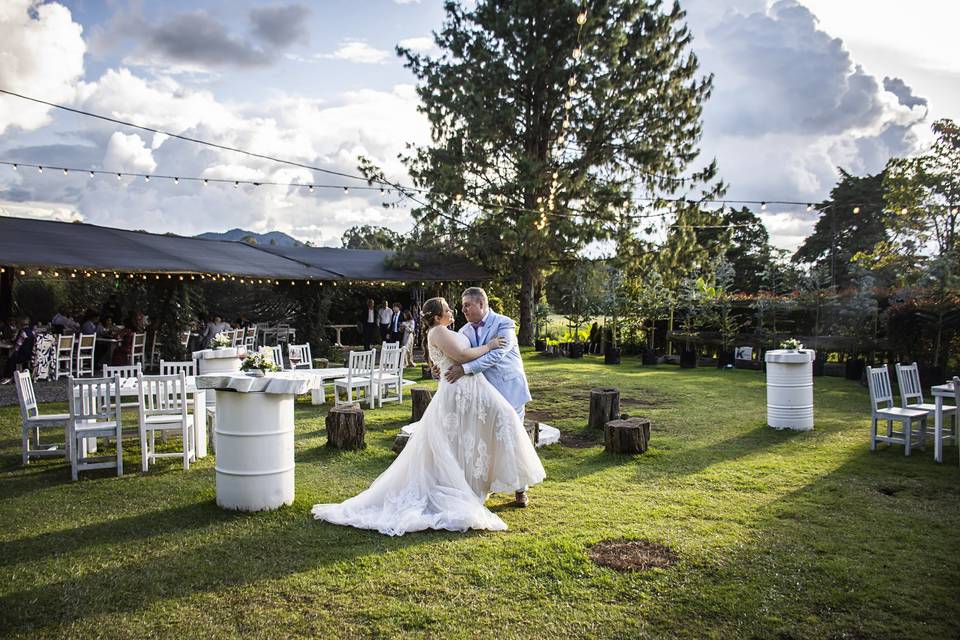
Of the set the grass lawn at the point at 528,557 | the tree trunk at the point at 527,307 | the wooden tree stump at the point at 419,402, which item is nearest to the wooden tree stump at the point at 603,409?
the grass lawn at the point at 528,557

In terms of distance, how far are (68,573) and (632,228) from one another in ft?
56.7

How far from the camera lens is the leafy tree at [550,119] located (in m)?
18.2

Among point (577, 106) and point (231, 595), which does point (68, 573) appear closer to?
point (231, 595)

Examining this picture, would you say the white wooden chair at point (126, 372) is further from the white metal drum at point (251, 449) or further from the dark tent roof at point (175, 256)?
the dark tent roof at point (175, 256)

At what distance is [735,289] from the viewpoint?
31.7 meters

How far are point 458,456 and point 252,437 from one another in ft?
4.87

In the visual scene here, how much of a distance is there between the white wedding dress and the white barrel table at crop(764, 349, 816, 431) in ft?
14.9

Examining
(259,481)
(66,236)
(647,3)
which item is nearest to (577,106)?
(647,3)

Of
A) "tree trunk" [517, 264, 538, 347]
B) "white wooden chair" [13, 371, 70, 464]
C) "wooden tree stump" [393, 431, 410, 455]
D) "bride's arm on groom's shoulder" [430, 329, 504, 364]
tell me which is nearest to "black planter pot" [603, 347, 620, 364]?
"tree trunk" [517, 264, 538, 347]

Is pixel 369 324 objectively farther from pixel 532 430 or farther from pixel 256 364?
pixel 256 364

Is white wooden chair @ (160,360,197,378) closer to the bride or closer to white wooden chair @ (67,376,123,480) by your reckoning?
white wooden chair @ (67,376,123,480)

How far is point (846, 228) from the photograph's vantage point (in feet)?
108

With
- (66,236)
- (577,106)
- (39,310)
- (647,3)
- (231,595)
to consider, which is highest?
(647,3)

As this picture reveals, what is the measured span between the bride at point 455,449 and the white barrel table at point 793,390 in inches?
178
